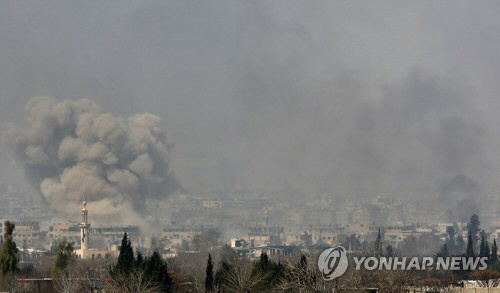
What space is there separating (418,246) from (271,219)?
55741 mm

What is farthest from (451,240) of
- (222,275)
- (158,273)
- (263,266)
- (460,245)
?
(158,273)

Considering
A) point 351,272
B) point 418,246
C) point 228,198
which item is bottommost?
point 351,272

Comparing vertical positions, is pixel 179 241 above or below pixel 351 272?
above

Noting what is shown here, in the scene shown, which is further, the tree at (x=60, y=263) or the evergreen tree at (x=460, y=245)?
the evergreen tree at (x=460, y=245)

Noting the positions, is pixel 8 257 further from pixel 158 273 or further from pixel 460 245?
pixel 460 245

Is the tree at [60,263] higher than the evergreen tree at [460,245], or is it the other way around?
the evergreen tree at [460,245]

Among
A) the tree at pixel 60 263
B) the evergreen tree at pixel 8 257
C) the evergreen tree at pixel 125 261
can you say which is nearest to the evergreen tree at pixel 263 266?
the evergreen tree at pixel 125 261

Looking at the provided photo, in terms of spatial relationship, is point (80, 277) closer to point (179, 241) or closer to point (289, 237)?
point (179, 241)

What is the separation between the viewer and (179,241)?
498 ft

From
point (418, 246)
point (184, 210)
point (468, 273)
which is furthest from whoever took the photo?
point (184, 210)

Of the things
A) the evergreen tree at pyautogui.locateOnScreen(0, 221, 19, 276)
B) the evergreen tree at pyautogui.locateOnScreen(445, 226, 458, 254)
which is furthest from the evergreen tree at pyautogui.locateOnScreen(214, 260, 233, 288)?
the evergreen tree at pyautogui.locateOnScreen(445, 226, 458, 254)

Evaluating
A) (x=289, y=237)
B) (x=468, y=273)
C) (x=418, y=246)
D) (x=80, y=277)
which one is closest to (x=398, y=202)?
(x=289, y=237)

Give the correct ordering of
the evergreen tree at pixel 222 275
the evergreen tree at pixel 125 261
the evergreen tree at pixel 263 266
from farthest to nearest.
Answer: the evergreen tree at pixel 263 266 < the evergreen tree at pixel 222 275 < the evergreen tree at pixel 125 261

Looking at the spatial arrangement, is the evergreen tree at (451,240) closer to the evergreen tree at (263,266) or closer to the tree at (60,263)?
the tree at (60,263)
